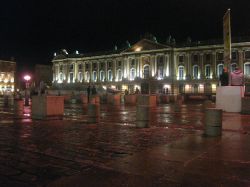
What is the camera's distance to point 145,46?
90.8 metres

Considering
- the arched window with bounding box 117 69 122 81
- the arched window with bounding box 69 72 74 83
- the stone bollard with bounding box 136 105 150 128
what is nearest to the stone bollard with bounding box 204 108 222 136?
the stone bollard with bounding box 136 105 150 128

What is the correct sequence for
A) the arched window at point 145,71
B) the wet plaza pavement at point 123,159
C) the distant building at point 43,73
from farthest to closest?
the distant building at point 43,73, the arched window at point 145,71, the wet plaza pavement at point 123,159

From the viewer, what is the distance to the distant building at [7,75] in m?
98.4

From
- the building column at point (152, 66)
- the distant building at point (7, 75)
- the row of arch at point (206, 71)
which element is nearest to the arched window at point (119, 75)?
the building column at point (152, 66)

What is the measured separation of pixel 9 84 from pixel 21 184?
331ft

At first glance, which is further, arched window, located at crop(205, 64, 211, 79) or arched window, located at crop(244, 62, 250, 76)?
arched window, located at crop(205, 64, 211, 79)

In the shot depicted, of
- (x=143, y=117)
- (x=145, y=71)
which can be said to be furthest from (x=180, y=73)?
(x=143, y=117)

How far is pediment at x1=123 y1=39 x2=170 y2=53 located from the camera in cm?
8794

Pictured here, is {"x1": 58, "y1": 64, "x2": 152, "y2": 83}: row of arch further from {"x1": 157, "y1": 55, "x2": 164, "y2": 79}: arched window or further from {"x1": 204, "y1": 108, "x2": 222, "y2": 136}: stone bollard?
{"x1": 204, "y1": 108, "x2": 222, "y2": 136}: stone bollard

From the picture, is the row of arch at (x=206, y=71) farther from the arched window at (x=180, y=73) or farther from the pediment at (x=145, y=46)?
the pediment at (x=145, y=46)

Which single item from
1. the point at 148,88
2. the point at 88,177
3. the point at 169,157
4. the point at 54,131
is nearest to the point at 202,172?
the point at 169,157

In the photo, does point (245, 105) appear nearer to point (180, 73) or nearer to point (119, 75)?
point (180, 73)

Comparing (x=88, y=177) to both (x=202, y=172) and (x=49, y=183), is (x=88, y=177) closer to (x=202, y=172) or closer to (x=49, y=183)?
(x=49, y=183)

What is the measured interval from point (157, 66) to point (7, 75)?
146 feet
